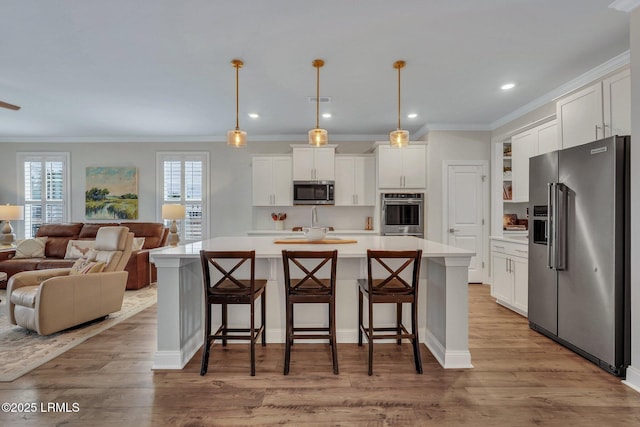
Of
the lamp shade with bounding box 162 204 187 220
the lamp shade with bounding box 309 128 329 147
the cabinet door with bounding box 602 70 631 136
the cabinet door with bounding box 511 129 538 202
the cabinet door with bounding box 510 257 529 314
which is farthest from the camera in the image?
the lamp shade with bounding box 162 204 187 220

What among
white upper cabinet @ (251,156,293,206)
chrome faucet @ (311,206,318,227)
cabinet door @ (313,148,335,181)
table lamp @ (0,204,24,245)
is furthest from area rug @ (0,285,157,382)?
cabinet door @ (313,148,335,181)

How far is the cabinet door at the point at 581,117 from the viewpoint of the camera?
2941 mm

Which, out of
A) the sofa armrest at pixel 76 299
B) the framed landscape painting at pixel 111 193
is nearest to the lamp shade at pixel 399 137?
the sofa armrest at pixel 76 299

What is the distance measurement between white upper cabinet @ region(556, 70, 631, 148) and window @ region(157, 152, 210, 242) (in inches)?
212

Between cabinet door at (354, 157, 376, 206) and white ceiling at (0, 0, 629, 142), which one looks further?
cabinet door at (354, 157, 376, 206)

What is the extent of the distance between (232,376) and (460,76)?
3.49 meters

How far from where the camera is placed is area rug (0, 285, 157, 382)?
2510 millimetres

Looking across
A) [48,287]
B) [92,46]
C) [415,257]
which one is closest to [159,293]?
[48,287]

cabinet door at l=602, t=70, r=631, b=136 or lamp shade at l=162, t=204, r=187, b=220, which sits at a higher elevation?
cabinet door at l=602, t=70, r=631, b=136

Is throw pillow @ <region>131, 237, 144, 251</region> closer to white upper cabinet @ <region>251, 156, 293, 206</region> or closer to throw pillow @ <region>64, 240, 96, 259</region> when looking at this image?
throw pillow @ <region>64, 240, 96, 259</region>

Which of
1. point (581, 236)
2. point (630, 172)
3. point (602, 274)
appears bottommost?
point (602, 274)

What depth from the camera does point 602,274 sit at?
244 centimetres

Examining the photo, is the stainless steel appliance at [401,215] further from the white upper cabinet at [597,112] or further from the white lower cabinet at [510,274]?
the white upper cabinet at [597,112]

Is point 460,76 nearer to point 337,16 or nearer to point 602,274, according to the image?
point 337,16
